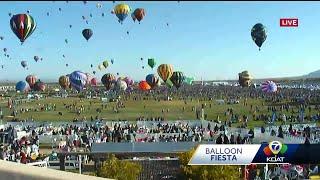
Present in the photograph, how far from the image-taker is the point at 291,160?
750 inches

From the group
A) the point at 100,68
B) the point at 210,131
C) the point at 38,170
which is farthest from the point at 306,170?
the point at 100,68

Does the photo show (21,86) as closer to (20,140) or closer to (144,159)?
(20,140)

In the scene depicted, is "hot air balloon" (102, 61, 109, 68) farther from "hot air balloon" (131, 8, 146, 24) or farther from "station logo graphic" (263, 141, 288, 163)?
"station logo graphic" (263, 141, 288, 163)

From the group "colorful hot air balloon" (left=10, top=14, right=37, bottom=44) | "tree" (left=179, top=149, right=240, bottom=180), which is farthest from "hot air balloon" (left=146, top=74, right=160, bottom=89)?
"tree" (left=179, top=149, right=240, bottom=180)

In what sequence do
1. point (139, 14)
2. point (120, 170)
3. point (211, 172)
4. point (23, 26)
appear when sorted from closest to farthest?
point (211, 172) → point (120, 170) → point (23, 26) → point (139, 14)

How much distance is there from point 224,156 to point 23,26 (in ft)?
84.3

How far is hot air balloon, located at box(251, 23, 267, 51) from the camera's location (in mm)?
42938

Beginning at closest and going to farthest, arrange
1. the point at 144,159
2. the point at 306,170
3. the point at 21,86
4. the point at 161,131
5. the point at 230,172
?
the point at 230,172 < the point at 306,170 < the point at 144,159 < the point at 161,131 < the point at 21,86

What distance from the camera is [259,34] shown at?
43062 millimetres

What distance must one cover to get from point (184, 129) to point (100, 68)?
6389 cm

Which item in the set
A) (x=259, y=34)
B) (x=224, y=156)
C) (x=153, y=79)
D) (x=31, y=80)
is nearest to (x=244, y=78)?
(x=153, y=79)

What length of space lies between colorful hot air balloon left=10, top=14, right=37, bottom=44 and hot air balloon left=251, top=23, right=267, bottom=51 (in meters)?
17.1

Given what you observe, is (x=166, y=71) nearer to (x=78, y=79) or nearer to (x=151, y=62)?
(x=78, y=79)

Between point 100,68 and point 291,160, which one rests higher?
point 100,68
